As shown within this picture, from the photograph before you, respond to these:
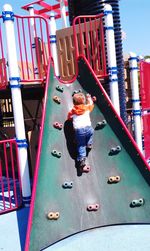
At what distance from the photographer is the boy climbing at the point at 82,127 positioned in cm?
445

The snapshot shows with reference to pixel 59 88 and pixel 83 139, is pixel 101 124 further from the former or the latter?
pixel 59 88

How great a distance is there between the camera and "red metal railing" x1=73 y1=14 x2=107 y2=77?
5.74m

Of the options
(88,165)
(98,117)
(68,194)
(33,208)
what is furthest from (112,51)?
(33,208)

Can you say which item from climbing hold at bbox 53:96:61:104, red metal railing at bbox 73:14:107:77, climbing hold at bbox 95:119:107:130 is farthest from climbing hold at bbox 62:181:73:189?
red metal railing at bbox 73:14:107:77

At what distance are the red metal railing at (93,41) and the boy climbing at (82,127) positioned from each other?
1.27 meters

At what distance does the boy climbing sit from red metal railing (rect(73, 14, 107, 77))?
127cm

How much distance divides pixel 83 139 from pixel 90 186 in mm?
659

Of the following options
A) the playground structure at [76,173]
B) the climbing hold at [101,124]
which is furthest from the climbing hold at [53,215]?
the climbing hold at [101,124]

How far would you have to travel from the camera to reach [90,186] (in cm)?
427

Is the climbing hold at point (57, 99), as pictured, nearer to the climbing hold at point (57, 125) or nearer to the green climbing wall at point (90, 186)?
the green climbing wall at point (90, 186)

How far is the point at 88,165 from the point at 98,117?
808mm

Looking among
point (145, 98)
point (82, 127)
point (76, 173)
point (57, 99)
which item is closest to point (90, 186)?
point (76, 173)

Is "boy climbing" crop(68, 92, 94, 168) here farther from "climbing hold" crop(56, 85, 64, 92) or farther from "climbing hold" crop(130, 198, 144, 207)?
"climbing hold" crop(130, 198, 144, 207)

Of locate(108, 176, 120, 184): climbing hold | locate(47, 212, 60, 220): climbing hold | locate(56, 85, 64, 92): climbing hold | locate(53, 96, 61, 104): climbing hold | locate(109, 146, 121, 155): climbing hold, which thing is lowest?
locate(47, 212, 60, 220): climbing hold
